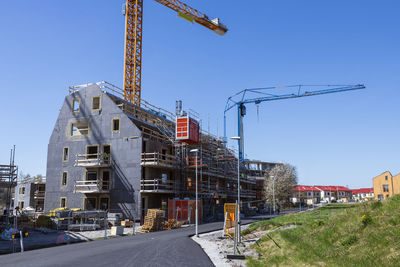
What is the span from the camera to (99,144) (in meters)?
45.1

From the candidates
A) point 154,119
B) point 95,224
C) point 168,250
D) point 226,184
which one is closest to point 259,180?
point 226,184

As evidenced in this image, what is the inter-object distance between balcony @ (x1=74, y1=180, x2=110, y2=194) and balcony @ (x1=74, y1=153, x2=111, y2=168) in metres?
2.03

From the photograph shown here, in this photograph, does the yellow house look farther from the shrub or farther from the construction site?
the shrub

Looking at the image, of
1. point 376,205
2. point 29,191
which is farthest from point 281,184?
point 376,205

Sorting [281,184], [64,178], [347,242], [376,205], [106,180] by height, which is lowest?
[347,242]

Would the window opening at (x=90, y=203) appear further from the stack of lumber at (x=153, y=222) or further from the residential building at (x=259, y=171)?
the residential building at (x=259, y=171)

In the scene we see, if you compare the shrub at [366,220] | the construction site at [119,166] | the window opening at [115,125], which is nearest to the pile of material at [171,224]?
the construction site at [119,166]

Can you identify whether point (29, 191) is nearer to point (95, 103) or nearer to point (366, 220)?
point (95, 103)

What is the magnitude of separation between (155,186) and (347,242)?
3096cm

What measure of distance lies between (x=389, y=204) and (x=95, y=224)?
2767cm

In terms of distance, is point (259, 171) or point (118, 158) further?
point (259, 171)

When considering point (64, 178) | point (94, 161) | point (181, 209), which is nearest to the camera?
point (181, 209)

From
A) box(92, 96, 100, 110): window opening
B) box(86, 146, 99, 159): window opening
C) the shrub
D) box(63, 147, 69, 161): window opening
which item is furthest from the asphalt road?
box(63, 147, 69, 161): window opening

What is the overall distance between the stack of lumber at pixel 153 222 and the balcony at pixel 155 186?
588 centimetres
